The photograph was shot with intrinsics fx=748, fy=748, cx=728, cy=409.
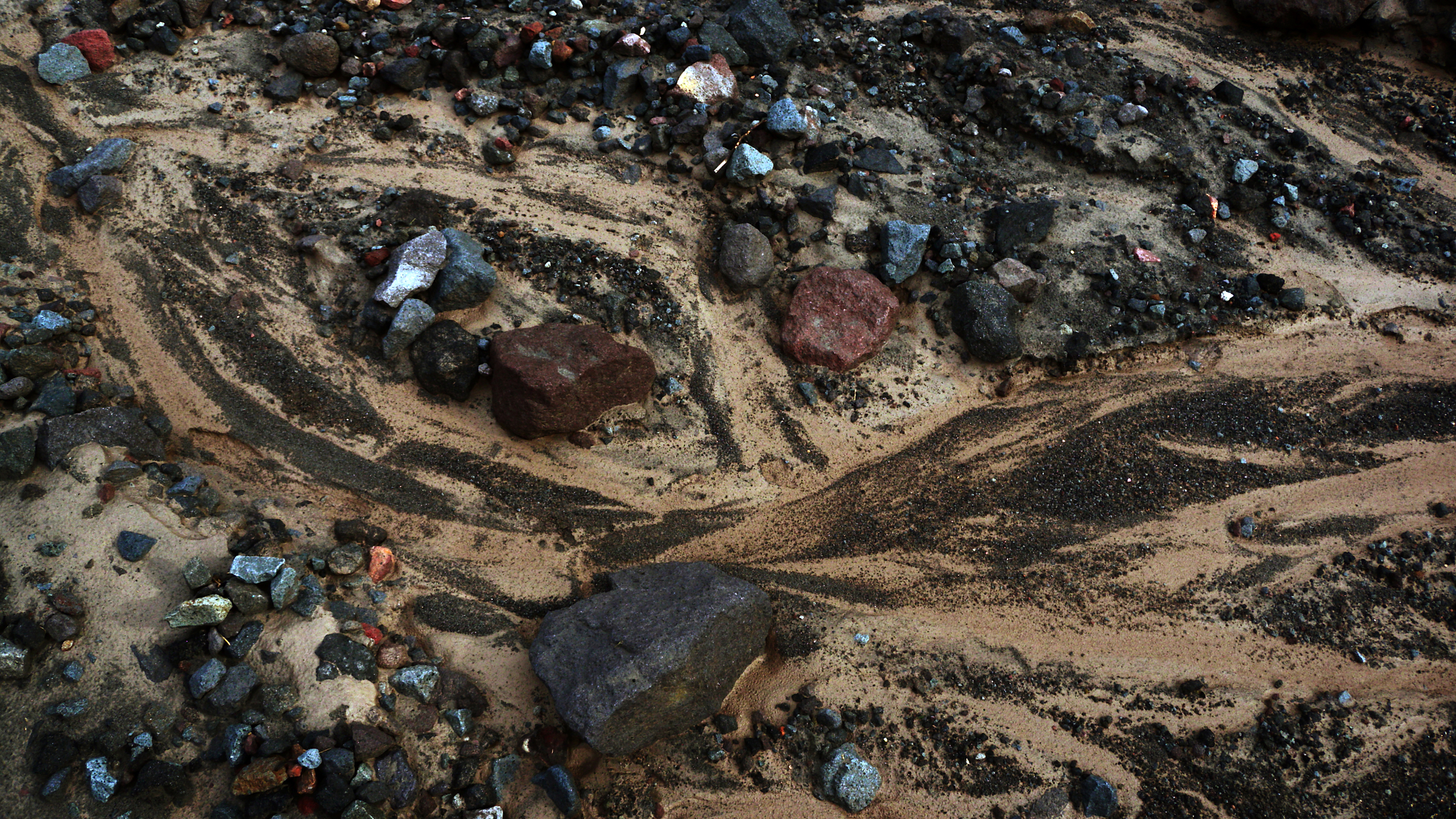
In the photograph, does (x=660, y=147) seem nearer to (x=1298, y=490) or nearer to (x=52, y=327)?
(x=52, y=327)

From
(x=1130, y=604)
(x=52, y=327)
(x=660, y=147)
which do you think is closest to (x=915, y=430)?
(x=1130, y=604)

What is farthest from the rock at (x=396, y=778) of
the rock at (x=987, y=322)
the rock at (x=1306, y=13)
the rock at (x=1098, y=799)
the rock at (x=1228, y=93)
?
the rock at (x=1306, y=13)

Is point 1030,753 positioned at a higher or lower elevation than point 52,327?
lower

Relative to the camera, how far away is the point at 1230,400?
491cm

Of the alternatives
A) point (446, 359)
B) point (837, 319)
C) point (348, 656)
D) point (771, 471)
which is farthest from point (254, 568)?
point (837, 319)

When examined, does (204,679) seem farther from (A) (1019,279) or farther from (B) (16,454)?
(A) (1019,279)

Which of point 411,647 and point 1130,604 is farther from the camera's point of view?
point 1130,604

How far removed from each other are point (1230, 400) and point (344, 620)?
213 inches

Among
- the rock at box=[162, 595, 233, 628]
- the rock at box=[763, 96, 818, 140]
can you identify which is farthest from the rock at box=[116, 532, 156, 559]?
the rock at box=[763, 96, 818, 140]

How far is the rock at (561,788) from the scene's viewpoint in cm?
337

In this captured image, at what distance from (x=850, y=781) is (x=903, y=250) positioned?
3270 mm

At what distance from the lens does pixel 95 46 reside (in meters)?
5.11

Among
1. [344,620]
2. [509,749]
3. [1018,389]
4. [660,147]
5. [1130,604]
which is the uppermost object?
[660,147]

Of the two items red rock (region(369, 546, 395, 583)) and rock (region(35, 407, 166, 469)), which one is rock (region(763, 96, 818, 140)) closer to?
red rock (region(369, 546, 395, 583))
